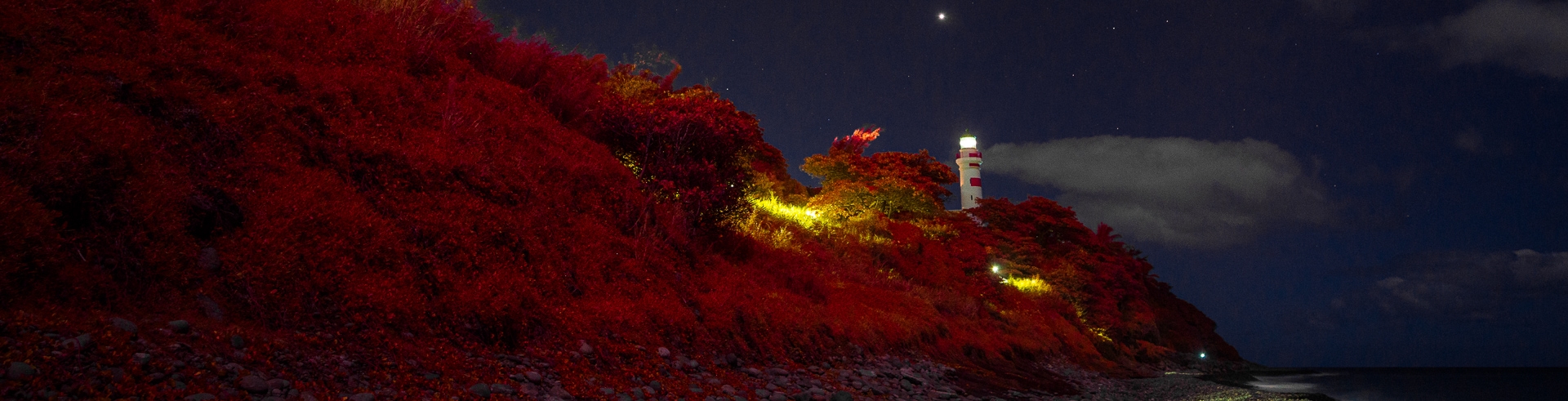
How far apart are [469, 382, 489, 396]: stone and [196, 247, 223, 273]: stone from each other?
81.8 inches

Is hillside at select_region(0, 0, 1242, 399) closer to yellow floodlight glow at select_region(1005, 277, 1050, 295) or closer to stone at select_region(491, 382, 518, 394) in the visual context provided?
stone at select_region(491, 382, 518, 394)

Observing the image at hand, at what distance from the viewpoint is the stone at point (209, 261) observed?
5.25 meters

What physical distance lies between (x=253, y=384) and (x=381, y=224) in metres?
2.76

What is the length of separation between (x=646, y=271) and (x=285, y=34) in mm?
5465

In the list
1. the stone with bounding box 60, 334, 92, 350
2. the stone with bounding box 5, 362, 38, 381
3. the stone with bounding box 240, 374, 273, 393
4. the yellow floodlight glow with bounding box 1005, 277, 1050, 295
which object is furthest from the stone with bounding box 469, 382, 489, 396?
the yellow floodlight glow with bounding box 1005, 277, 1050, 295

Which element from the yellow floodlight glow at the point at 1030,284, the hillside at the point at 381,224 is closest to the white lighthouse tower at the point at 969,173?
the yellow floodlight glow at the point at 1030,284

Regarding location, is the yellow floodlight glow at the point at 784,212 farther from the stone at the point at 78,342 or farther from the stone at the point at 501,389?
the stone at the point at 78,342

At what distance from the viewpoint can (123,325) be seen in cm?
428

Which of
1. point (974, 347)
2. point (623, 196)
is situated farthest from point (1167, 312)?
point (623, 196)

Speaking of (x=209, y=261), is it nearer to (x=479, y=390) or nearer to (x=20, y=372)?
(x=20, y=372)

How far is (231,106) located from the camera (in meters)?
6.64

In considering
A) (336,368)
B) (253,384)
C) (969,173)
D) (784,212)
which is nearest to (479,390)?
(336,368)

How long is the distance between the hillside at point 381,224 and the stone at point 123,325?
2 centimetres

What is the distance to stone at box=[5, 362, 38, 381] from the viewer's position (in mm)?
3523
